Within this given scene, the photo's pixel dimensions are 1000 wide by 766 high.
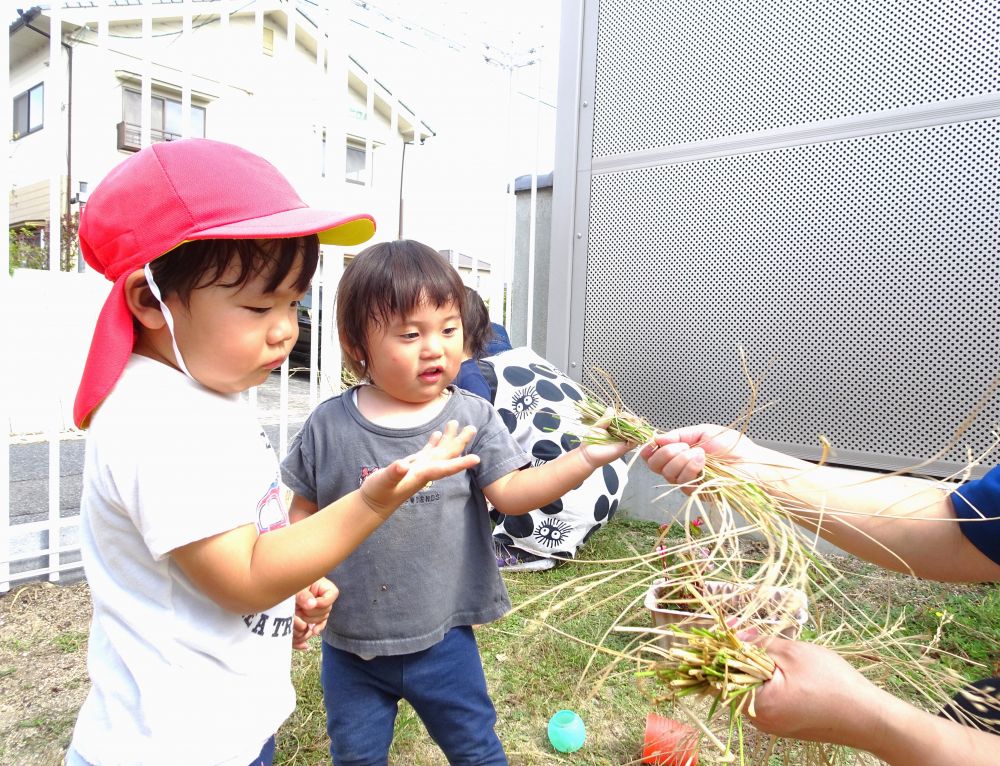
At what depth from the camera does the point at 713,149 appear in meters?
3.61

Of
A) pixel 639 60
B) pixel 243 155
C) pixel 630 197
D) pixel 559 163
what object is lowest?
pixel 243 155

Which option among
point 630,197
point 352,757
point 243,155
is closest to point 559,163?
point 630,197

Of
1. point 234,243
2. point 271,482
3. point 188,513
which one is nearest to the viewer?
point 188,513

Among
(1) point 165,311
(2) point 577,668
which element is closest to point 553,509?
(2) point 577,668

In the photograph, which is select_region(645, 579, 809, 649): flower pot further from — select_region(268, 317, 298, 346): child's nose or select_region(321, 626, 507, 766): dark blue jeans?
select_region(268, 317, 298, 346): child's nose

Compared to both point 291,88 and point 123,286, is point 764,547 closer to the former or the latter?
point 123,286

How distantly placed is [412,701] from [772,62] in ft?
11.3

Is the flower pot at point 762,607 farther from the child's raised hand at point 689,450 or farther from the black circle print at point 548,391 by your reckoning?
the black circle print at point 548,391

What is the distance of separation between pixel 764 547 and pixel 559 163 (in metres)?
3.34

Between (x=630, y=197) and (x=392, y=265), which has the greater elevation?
(x=630, y=197)

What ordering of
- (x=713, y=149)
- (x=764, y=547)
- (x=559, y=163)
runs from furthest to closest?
(x=559, y=163), (x=713, y=149), (x=764, y=547)

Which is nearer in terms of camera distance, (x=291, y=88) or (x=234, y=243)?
(x=234, y=243)

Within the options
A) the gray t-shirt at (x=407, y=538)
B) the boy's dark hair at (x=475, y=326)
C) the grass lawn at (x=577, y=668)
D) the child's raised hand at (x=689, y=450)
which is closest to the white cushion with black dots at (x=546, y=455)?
the grass lawn at (x=577, y=668)

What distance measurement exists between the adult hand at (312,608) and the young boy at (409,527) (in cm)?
8
